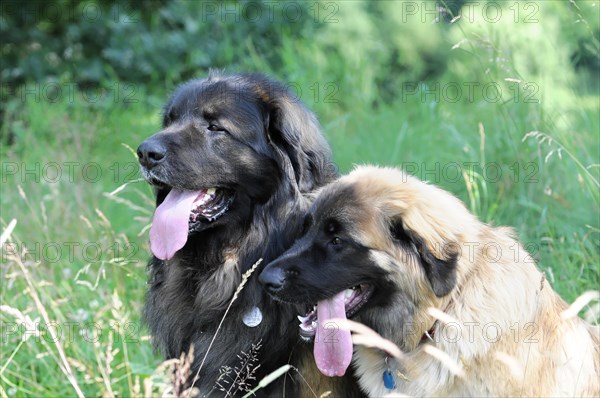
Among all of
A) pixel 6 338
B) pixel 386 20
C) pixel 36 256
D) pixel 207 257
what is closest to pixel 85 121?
pixel 36 256

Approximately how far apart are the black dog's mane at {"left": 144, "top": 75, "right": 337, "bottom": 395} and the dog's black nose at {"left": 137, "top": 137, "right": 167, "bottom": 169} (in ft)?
1.48

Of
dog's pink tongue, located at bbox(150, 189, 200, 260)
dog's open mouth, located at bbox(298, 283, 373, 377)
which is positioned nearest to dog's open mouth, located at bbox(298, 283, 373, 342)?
dog's open mouth, located at bbox(298, 283, 373, 377)

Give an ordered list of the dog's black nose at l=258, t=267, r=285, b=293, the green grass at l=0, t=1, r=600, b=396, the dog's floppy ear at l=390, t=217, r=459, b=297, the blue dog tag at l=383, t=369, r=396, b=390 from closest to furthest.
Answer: the dog's floppy ear at l=390, t=217, r=459, b=297, the dog's black nose at l=258, t=267, r=285, b=293, the blue dog tag at l=383, t=369, r=396, b=390, the green grass at l=0, t=1, r=600, b=396

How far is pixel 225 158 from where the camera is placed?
401 centimetres

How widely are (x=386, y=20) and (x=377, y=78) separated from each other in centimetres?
659

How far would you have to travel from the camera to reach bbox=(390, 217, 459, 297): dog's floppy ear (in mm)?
3355

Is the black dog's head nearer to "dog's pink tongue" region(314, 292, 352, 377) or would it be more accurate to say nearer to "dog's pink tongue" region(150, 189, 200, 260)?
"dog's pink tongue" region(150, 189, 200, 260)

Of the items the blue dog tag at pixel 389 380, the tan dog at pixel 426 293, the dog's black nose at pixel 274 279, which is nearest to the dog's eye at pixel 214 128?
the tan dog at pixel 426 293

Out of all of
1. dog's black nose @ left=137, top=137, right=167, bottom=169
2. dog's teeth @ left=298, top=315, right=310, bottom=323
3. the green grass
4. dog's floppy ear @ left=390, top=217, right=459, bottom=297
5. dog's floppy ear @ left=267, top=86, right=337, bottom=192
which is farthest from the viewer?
the green grass

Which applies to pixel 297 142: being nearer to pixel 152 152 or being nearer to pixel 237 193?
pixel 237 193

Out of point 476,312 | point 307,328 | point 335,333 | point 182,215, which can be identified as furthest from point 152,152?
point 476,312

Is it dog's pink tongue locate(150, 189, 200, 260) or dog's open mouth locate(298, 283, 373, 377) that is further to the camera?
dog's pink tongue locate(150, 189, 200, 260)

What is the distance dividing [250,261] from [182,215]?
0.43 meters

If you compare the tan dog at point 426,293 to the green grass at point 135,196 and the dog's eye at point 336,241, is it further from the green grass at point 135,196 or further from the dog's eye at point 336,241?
the green grass at point 135,196
